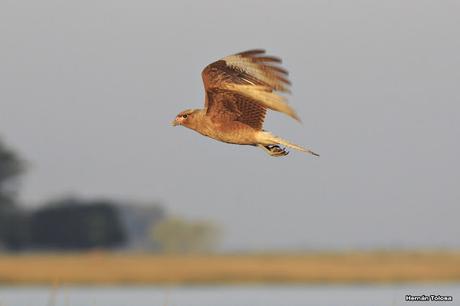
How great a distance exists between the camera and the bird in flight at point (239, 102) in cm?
938

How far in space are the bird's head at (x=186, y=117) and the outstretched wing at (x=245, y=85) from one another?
0.17 meters

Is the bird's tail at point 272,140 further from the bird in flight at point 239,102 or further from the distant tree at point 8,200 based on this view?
the distant tree at point 8,200

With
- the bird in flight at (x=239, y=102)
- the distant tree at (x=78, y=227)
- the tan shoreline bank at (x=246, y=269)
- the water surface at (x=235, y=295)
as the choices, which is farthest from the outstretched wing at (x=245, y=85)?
the distant tree at (x=78, y=227)

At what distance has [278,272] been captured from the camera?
3325 centimetres

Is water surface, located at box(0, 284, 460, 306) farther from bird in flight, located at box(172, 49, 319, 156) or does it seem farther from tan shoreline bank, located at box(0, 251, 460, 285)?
bird in flight, located at box(172, 49, 319, 156)

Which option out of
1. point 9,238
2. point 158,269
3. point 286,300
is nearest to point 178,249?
point 9,238

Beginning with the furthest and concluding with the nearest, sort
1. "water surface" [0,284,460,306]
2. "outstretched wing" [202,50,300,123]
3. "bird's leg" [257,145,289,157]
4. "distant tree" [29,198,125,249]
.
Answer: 1. "distant tree" [29,198,125,249]
2. "water surface" [0,284,460,306]
3. "bird's leg" [257,145,289,157]
4. "outstretched wing" [202,50,300,123]

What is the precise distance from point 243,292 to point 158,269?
751 centimetres

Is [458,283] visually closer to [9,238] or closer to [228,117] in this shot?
[228,117]

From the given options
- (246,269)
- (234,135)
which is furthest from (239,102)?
(246,269)

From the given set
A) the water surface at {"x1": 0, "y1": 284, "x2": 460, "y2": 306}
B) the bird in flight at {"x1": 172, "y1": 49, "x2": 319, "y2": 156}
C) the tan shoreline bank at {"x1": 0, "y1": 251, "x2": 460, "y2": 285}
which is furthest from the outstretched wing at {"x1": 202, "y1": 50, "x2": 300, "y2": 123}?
the tan shoreline bank at {"x1": 0, "y1": 251, "x2": 460, "y2": 285}

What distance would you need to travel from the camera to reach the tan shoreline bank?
3284 centimetres

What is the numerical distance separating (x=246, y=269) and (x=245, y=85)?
24578 millimetres

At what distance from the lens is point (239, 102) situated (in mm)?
10453
